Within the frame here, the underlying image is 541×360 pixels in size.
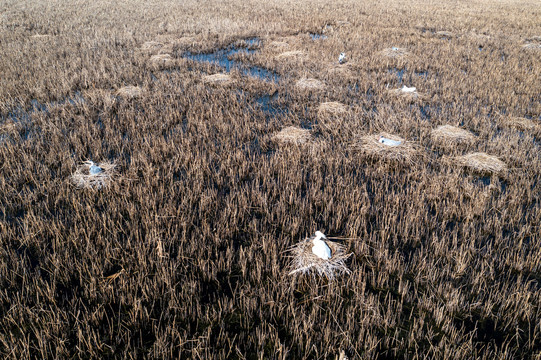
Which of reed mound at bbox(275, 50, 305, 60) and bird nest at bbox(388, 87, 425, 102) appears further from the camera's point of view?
reed mound at bbox(275, 50, 305, 60)

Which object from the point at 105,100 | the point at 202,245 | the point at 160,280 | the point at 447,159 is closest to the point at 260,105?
the point at 105,100

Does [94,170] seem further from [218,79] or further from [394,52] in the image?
[394,52]

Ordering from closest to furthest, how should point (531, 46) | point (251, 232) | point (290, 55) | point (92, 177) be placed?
point (251, 232) < point (92, 177) < point (290, 55) < point (531, 46)

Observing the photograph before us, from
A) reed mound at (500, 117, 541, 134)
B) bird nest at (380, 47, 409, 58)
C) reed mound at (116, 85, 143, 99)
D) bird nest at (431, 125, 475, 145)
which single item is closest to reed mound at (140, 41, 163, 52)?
reed mound at (116, 85, 143, 99)

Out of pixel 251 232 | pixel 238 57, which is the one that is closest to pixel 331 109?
pixel 251 232

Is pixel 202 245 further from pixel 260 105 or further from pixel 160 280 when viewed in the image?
pixel 260 105

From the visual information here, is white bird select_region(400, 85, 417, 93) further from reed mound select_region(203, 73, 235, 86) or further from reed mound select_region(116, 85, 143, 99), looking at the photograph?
reed mound select_region(116, 85, 143, 99)
